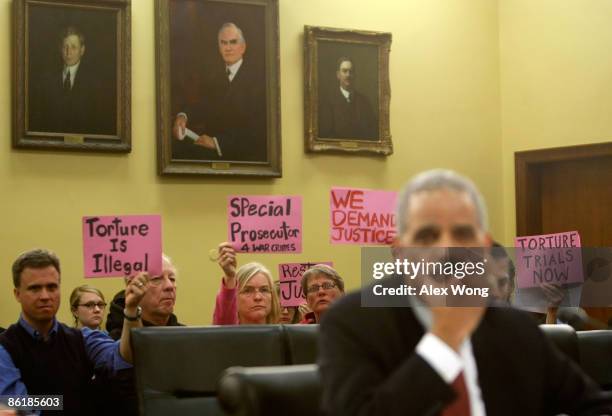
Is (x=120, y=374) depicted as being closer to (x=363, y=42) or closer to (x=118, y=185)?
(x=118, y=185)

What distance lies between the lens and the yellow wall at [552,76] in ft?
26.2

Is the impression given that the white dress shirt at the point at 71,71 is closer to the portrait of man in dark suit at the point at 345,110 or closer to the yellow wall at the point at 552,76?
the portrait of man in dark suit at the point at 345,110

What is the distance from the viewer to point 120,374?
166 inches

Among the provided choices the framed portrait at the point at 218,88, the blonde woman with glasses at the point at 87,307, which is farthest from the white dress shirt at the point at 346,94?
the blonde woman with glasses at the point at 87,307

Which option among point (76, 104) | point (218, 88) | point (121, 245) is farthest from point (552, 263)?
point (76, 104)

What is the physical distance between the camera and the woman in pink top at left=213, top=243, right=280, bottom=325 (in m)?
5.14

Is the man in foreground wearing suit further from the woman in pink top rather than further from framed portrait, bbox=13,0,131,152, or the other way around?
framed portrait, bbox=13,0,131,152

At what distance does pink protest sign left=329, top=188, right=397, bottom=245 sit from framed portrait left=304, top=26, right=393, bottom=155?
2.18m

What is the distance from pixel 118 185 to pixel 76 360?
2.97 metres

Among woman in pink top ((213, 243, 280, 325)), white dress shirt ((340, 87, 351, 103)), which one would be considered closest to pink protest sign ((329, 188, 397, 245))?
woman in pink top ((213, 243, 280, 325))

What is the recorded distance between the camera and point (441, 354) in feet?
6.21

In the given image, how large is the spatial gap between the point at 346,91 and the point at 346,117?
0.21 meters

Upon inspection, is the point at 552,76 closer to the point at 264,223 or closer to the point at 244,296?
the point at 264,223

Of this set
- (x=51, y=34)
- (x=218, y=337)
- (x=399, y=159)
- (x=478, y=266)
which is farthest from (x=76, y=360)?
(x=399, y=159)
